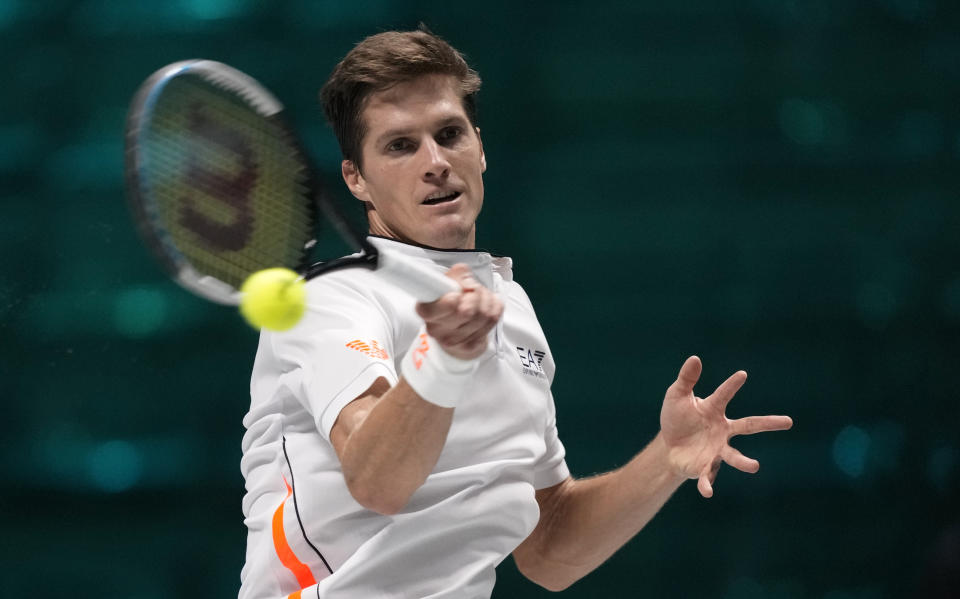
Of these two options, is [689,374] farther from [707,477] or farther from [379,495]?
[379,495]

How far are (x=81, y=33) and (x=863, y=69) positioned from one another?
2.25m

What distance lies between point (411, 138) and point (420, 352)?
1.81 feet

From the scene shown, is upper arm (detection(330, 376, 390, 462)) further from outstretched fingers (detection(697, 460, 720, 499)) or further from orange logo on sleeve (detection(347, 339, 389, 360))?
outstretched fingers (detection(697, 460, 720, 499))

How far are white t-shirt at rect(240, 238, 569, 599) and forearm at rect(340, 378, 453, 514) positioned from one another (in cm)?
10

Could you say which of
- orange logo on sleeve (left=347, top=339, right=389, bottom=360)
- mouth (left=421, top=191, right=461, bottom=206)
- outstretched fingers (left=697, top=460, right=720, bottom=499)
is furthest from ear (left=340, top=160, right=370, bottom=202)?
outstretched fingers (left=697, top=460, right=720, bottom=499)

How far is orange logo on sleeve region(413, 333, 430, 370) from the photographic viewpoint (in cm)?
136

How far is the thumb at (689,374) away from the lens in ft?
5.96

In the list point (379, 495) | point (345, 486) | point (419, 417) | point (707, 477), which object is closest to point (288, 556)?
point (345, 486)

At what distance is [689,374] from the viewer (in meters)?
1.83

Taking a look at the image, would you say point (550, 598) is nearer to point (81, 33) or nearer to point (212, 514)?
point (212, 514)

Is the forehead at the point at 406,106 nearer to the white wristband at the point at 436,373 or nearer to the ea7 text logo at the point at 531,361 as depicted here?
the ea7 text logo at the point at 531,361

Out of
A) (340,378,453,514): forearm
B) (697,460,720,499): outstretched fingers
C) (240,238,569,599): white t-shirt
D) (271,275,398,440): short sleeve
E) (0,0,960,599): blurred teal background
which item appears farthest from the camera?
(0,0,960,599): blurred teal background

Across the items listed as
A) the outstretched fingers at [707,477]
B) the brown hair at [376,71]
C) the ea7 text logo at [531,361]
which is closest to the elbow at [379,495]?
the ea7 text logo at [531,361]

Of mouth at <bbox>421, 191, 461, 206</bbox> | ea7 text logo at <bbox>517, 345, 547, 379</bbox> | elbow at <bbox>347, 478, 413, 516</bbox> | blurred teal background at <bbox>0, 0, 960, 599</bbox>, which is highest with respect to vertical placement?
mouth at <bbox>421, 191, 461, 206</bbox>
